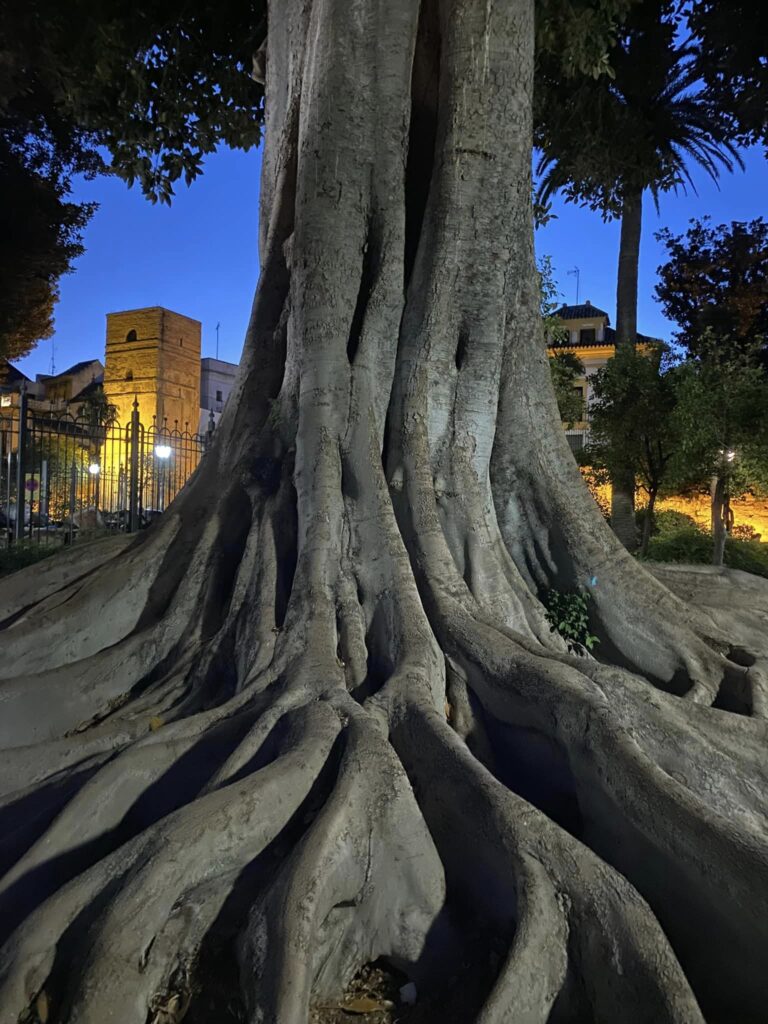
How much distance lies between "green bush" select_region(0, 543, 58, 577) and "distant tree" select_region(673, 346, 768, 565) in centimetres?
1112

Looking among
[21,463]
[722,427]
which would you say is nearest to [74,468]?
[21,463]

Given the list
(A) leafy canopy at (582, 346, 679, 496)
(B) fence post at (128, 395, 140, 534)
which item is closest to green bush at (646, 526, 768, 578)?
(A) leafy canopy at (582, 346, 679, 496)

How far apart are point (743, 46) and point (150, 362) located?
3553 cm

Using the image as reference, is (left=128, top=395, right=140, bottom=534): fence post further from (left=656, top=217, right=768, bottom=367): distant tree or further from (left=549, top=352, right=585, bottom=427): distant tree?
(left=656, top=217, right=768, bottom=367): distant tree

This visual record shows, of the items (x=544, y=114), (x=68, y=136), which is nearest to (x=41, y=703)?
(x=544, y=114)

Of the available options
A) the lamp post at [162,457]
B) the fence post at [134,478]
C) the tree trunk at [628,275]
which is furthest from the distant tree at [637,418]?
the fence post at [134,478]

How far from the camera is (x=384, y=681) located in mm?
3824

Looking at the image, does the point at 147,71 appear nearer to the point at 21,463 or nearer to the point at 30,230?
the point at 21,463

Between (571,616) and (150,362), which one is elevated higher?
(150,362)

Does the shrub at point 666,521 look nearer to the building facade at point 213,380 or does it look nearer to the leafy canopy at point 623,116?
the leafy canopy at point 623,116

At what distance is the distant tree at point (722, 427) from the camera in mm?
14117

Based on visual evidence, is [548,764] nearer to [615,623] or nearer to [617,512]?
[615,623]

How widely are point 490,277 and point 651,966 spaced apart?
14.4ft

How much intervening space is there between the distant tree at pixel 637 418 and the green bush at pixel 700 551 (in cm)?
49
